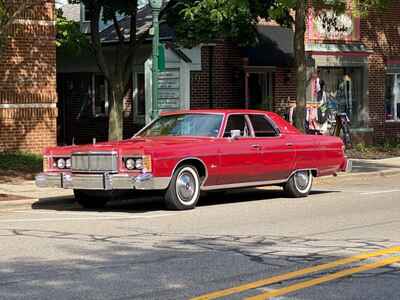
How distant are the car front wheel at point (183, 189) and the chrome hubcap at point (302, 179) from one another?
8.54 ft

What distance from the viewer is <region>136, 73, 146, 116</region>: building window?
26125mm

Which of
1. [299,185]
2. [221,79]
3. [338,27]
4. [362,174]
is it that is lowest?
[362,174]

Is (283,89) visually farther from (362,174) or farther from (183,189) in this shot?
(183,189)

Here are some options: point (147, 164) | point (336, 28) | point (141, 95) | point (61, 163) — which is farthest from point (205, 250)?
point (336, 28)

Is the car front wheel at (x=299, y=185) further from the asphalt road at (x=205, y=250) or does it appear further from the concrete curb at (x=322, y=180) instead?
the concrete curb at (x=322, y=180)

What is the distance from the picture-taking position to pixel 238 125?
46.7 feet

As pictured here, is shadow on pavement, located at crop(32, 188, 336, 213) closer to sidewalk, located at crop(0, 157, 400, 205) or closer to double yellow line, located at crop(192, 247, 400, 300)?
sidewalk, located at crop(0, 157, 400, 205)

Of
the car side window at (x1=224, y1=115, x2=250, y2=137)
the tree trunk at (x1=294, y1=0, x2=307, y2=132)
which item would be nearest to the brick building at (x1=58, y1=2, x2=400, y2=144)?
the tree trunk at (x1=294, y1=0, x2=307, y2=132)

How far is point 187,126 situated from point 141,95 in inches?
488

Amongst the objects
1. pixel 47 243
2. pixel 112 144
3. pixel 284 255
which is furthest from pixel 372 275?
pixel 112 144

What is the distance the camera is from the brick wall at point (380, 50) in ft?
93.1

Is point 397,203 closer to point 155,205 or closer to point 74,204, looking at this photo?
point 155,205

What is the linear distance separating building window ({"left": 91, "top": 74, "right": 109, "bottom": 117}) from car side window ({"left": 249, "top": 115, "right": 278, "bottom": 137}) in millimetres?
14429

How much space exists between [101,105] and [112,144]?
15713 mm
